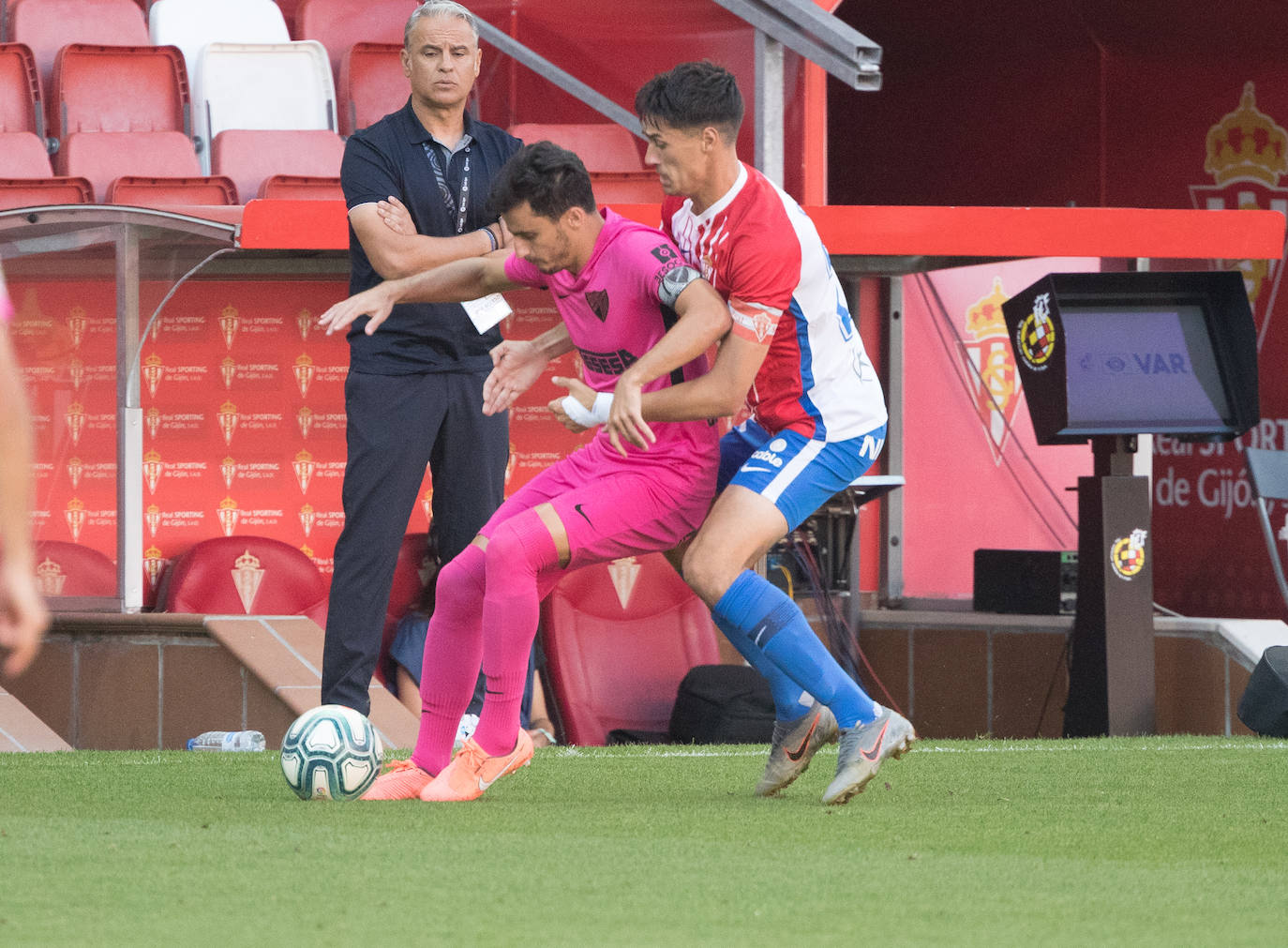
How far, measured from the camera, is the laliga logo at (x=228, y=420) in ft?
28.6

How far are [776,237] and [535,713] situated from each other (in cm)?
351

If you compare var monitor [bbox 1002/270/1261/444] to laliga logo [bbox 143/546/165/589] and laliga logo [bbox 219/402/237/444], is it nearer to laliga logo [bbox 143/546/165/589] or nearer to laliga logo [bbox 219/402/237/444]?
laliga logo [bbox 219/402/237/444]

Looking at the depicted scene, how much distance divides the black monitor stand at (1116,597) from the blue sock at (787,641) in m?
3.18

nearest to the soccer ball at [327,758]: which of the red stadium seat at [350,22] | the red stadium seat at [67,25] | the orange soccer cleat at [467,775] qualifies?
the orange soccer cleat at [467,775]

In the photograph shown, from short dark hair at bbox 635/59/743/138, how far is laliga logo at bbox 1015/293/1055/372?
3176mm

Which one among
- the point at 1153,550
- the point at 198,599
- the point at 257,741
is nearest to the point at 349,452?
the point at 257,741

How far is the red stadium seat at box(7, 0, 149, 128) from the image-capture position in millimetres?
10883

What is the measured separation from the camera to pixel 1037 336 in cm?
768

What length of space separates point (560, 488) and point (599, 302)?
496 mm

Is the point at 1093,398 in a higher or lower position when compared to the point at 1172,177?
lower

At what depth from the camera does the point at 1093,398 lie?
755 cm

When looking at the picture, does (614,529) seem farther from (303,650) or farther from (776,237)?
(303,650)

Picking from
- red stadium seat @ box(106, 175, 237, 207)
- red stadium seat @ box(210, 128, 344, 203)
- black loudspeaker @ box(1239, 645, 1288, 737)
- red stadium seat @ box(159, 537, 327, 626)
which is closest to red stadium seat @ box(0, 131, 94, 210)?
red stadium seat @ box(106, 175, 237, 207)

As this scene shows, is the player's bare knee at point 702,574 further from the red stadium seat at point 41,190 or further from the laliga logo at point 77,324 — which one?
the red stadium seat at point 41,190
